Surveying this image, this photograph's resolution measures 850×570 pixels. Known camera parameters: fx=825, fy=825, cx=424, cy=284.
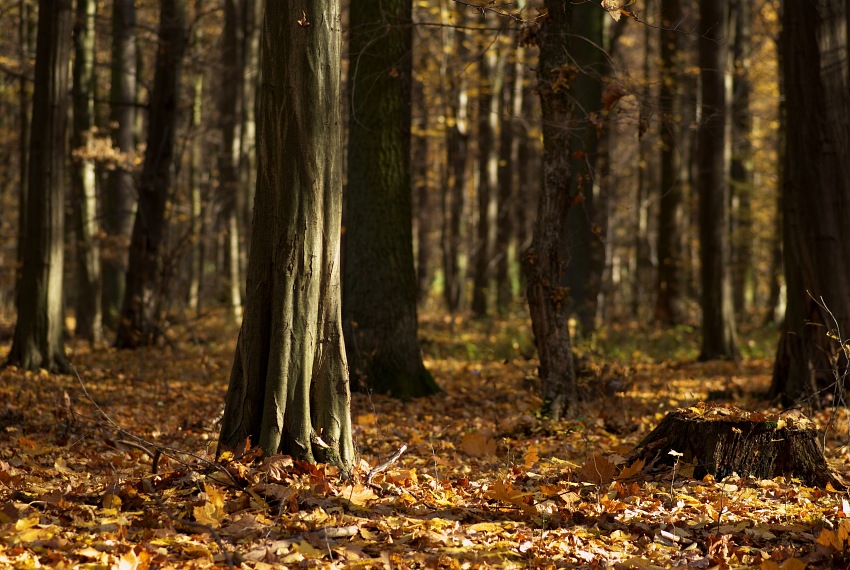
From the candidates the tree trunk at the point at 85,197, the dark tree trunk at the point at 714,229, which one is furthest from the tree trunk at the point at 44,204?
the dark tree trunk at the point at 714,229

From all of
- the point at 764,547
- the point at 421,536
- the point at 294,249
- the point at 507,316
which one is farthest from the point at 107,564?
the point at 507,316

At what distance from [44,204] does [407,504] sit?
297 inches

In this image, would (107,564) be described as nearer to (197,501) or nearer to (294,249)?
(197,501)

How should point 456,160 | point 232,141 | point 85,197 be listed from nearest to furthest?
point 85,197 < point 232,141 < point 456,160

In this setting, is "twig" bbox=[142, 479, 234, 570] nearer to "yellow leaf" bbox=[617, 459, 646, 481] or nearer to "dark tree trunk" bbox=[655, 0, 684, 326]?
"yellow leaf" bbox=[617, 459, 646, 481]

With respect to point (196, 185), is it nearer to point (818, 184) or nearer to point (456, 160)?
point (456, 160)

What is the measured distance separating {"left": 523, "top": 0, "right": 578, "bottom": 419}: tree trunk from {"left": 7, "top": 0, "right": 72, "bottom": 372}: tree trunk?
625 cm

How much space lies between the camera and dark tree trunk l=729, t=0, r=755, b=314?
18.1m

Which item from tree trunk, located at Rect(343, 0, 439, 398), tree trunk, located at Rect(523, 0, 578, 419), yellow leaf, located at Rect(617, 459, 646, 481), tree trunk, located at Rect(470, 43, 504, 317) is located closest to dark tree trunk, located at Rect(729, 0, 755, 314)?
tree trunk, located at Rect(470, 43, 504, 317)

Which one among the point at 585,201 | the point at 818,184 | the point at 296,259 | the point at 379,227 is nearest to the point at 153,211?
the point at 379,227

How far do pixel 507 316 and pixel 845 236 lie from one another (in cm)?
1082

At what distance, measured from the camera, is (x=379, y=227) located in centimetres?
952

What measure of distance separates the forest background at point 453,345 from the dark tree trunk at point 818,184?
23 mm

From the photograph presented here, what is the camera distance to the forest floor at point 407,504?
4105 mm
